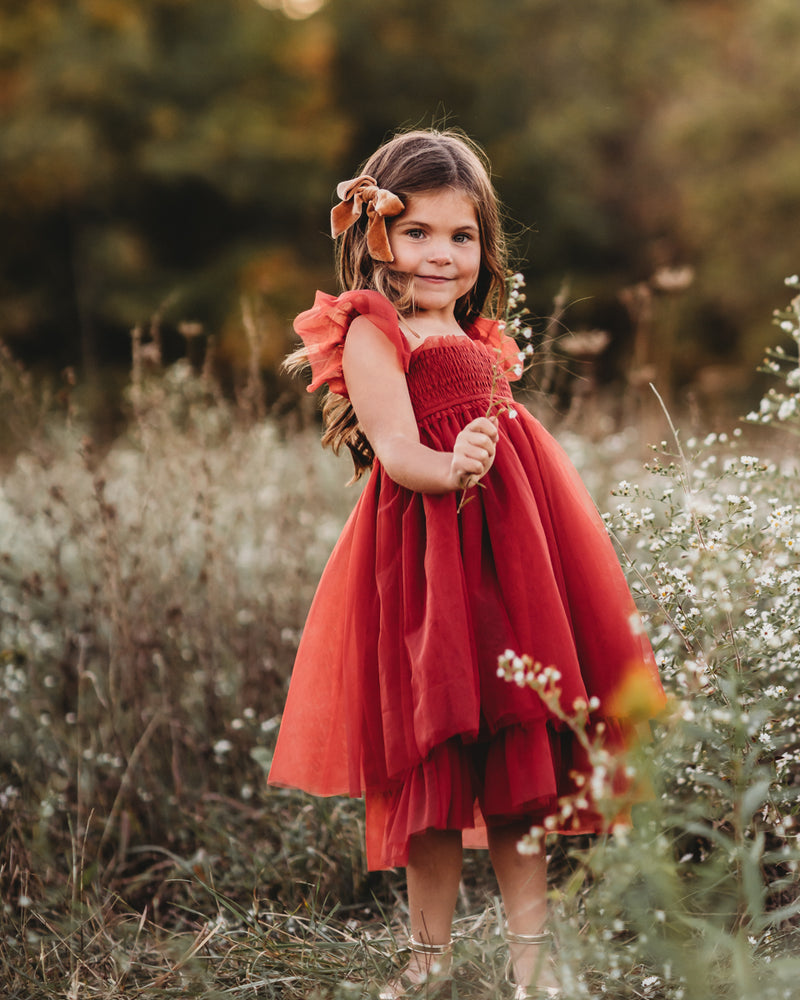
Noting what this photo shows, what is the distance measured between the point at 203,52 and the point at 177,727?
47.1 feet

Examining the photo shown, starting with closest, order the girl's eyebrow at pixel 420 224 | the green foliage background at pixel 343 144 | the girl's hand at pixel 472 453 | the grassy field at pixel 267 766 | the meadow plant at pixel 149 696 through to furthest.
A: the grassy field at pixel 267 766, the girl's hand at pixel 472 453, the girl's eyebrow at pixel 420 224, the meadow plant at pixel 149 696, the green foliage background at pixel 343 144

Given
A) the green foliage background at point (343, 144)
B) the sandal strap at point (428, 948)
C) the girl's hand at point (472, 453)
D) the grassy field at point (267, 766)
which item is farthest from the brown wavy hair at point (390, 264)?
the green foliage background at point (343, 144)

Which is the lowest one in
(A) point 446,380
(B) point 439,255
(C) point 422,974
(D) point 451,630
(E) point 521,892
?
(C) point 422,974

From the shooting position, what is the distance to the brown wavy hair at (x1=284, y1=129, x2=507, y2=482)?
2.15m

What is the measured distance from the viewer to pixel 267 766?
277 centimetres

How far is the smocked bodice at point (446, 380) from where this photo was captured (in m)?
2.07

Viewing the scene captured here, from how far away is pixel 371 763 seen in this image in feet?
6.43

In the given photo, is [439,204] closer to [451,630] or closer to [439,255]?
[439,255]

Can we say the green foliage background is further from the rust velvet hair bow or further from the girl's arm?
the girl's arm

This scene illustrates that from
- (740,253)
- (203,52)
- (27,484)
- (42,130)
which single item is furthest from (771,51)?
(27,484)

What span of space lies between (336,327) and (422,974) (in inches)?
49.3

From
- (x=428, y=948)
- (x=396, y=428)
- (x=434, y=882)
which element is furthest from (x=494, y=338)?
(x=428, y=948)

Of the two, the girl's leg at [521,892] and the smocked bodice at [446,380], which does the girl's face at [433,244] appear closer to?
the smocked bodice at [446,380]

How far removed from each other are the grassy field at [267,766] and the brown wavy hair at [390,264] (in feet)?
1.89
